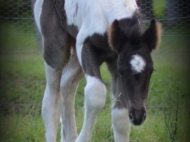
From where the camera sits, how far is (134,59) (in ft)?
17.0

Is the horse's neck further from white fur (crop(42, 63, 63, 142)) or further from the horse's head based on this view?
white fur (crop(42, 63, 63, 142))

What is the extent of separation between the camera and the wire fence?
24.9ft

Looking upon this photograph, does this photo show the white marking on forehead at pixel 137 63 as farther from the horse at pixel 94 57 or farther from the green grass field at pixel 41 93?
the green grass field at pixel 41 93

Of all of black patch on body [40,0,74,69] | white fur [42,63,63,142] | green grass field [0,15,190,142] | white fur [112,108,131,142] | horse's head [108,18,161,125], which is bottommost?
green grass field [0,15,190,142]

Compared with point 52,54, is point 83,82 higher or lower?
lower

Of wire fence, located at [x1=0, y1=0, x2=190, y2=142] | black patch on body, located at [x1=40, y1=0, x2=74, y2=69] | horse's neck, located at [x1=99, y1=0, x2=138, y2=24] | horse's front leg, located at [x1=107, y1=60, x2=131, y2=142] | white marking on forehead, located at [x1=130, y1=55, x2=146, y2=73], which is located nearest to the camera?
white marking on forehead, located at [x1=130, y1=55, x2=146, y2=73]

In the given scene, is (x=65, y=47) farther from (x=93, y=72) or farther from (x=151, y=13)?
(x=151, y=13)

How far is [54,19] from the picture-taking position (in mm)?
6184

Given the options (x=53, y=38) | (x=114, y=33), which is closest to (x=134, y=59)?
(x=114, y=33)

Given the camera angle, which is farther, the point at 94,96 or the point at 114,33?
the point at 94,96

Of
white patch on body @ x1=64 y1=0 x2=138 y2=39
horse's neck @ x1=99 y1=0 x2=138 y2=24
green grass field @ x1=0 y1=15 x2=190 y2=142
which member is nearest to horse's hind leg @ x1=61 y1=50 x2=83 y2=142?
green grass field @ x1=0 y1=15 x2=190 y2=142

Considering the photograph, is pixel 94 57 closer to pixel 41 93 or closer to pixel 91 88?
pixel 91 88

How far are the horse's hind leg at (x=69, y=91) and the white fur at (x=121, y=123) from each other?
685mm

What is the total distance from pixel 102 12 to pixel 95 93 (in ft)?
2.26
